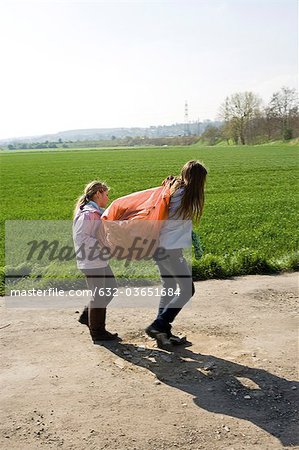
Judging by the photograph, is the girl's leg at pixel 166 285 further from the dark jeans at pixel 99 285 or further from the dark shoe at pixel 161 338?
the dark jeans at pixel 99 285

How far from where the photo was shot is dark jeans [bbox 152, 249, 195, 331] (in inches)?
209

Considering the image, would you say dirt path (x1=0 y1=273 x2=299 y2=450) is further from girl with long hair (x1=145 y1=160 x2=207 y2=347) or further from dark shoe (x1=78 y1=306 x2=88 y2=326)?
girl with long hair (x1=145 y1=160 x2=207 y2=347)

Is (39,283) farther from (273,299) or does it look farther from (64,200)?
(64,200)

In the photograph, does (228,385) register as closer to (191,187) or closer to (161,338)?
(161,338)

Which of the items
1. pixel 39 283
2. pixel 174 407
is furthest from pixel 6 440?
pixel 39 283

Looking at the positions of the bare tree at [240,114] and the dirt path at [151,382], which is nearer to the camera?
the dirt path at [151,382]

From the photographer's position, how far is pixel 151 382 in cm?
479

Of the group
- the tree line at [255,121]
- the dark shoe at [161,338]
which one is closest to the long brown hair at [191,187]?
the dark shoe at [161,338]

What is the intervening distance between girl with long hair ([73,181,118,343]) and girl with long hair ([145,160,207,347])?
1.83ft

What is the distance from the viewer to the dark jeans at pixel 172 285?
17.4 ft

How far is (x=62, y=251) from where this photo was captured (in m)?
10.8

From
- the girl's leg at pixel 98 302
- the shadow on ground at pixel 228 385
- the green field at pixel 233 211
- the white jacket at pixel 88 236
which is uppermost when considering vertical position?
the white jacket at pixel 88 236

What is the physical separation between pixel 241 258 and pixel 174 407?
4.55m

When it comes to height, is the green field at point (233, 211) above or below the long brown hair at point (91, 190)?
below
